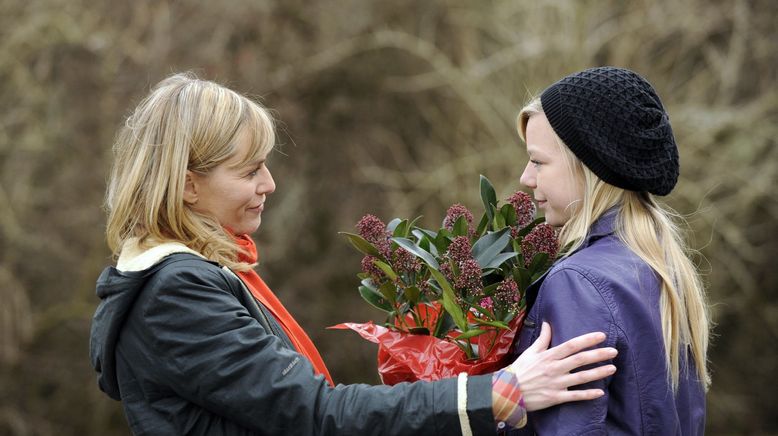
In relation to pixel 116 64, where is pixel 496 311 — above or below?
below

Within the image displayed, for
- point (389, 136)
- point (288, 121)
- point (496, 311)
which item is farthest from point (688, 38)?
point (496, 311)

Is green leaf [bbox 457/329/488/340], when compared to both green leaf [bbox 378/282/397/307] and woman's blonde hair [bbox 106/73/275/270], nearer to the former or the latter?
green leaf [bbox 378/282/397/307]

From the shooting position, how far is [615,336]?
216cm

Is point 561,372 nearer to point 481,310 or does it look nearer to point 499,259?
point 481,310

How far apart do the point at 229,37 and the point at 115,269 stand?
6.43 m

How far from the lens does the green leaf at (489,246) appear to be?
244 centimetres

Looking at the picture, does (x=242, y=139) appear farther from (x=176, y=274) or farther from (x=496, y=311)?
(x=496, y=311)

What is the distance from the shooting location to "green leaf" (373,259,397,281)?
8.20 feet

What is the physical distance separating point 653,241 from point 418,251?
608 mm

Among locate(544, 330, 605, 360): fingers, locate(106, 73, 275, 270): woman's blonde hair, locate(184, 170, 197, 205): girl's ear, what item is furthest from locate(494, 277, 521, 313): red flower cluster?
locate(184, 170, 197, 205): girl's ear

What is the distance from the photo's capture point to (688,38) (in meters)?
8.37

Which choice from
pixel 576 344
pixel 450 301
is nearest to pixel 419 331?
pixel 450 301

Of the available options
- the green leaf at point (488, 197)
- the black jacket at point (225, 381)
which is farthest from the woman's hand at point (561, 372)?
the green leaf at point (488, 197)

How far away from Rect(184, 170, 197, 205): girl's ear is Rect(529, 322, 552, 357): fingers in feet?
3.21
